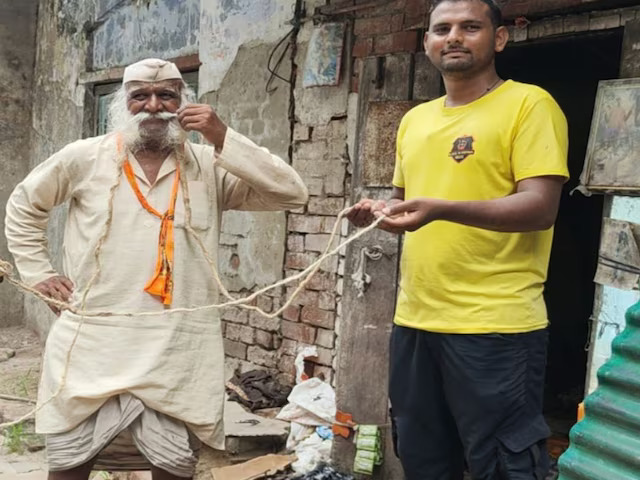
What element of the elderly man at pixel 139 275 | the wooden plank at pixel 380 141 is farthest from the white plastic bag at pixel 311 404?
the elderly man at pixel 139 275

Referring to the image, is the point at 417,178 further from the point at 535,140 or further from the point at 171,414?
the point at 171,414

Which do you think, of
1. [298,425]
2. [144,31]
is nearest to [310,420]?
[298,425]

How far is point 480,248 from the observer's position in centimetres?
223

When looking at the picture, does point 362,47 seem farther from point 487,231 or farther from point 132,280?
point 487,231

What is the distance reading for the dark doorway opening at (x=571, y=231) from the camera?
16.9 feet

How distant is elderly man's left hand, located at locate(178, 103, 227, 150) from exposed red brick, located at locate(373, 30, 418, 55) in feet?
5.11

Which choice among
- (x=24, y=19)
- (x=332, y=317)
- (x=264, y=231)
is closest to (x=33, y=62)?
(x=24, y=19)

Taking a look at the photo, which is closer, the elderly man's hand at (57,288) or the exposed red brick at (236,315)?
the elderly man's hand at (57,288)

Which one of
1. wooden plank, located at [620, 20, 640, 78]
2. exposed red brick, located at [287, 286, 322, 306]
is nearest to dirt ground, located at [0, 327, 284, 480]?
exposed red brick, located at [287, 286, 322, 306]

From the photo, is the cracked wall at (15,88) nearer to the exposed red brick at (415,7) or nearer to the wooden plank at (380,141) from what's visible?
the wooden plank at (380,141)

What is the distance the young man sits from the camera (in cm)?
214

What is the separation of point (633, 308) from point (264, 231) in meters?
3.57

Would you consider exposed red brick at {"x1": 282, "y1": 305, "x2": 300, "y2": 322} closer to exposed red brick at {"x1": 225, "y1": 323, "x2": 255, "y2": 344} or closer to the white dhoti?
exposed red brick at {"x1": 225, "y1": 323, "x2": 255, "y2": 344}

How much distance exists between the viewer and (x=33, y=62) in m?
8.53
